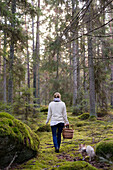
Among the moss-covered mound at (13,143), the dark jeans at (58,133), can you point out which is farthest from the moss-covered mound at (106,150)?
the moss-covered mound at (13,143)

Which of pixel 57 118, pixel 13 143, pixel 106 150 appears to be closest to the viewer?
pixel 13 143

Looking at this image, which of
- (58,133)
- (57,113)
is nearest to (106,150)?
(58,133)

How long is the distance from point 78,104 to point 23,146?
11.4 metres

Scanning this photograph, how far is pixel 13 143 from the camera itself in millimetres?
3498

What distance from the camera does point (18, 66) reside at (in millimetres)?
10703

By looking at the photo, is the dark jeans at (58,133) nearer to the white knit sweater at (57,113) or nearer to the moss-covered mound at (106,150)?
the white knit sweater at (57,113)

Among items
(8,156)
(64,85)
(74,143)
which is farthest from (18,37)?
(64,85)

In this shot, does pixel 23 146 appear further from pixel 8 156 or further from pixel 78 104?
pixel 78 104

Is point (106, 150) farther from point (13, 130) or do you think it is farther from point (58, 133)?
point (13, 130)

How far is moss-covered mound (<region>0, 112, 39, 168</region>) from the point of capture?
132 inches

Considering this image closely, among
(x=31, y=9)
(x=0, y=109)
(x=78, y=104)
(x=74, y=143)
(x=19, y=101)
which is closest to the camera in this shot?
(x=74, y=143)

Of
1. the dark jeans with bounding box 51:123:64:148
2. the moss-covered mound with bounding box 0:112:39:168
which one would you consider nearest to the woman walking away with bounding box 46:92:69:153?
the dark jeans with bounding box 51:123:64:148

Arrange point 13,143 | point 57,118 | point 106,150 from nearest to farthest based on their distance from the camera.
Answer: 1. point 13,143
2. point 106,150
3. point 57,118

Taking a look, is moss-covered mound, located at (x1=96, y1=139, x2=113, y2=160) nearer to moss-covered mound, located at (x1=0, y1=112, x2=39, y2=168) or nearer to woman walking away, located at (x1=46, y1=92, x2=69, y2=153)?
woman walking away, located at (x1=46, y1=92, x2=69, y2=153)
